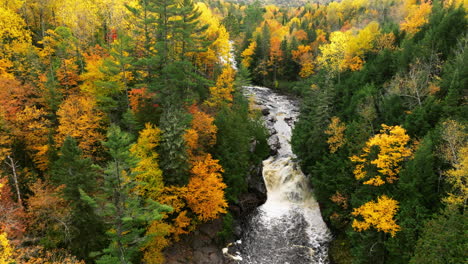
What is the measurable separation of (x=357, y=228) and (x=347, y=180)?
19.2ft

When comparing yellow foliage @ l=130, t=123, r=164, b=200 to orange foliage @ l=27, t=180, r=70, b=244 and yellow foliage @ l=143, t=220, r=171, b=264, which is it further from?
orange foliage @ l=27, t=180, r=70, b=244

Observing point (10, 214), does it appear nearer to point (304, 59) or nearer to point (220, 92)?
point (220, 92)

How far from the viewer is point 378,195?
28.6 metres

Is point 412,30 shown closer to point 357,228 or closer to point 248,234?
point 357,228

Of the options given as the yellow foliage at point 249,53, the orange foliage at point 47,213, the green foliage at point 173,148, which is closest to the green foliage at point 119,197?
the orange foliage at point 47,213

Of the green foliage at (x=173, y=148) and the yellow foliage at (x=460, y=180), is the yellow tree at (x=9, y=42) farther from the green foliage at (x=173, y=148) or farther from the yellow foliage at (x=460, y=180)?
the yellow foliage at (x=460, y=180)

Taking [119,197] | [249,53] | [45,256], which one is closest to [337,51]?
[249,53]

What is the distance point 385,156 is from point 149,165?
2303 cm

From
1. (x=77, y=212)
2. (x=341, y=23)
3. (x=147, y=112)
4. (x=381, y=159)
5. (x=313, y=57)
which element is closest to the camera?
(x=77, y=212)

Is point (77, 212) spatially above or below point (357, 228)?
above

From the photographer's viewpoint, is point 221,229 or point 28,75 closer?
point 221,229

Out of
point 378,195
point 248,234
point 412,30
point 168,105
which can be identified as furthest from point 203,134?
point 412,30

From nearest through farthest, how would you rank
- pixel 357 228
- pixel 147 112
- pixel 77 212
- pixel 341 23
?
pixel 77 212, pixel 357 228, pixel 147 112, pixel 341 23

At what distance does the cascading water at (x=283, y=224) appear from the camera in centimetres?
3316
